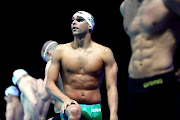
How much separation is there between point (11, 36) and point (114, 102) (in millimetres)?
4771

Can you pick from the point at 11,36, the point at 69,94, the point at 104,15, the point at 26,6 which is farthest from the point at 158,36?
the point at 11,36

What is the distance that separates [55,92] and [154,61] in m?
1.21

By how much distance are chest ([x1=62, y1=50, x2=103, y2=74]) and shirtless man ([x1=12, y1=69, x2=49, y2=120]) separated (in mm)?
2013

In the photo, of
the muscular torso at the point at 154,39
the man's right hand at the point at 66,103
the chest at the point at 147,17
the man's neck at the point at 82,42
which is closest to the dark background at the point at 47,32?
the man's neck at the point at 82,42

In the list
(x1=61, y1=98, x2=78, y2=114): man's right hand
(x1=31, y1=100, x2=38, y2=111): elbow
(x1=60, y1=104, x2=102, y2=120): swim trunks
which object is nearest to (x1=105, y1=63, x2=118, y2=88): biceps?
(x1=60, y1=104, x2=102, y2=120): swim trunks

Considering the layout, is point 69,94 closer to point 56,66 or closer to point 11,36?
point 56,66

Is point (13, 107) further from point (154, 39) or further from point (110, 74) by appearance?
point (154, 39)

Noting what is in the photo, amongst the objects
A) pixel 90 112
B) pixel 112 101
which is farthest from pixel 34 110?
pixel 112 101

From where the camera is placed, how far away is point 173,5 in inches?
84.7

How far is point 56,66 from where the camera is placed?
3.15 meters

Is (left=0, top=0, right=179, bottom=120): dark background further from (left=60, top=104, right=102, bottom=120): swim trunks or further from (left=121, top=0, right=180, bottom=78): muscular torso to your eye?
(left=121, top=0, right=180, bottom=78): muscular torso

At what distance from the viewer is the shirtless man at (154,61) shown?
2.13 m

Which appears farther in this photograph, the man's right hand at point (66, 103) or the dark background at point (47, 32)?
the dark background at point (47, 32)

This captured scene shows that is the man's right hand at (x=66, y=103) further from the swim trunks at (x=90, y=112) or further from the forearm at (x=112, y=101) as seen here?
the forearm at (x=112, y=101)
